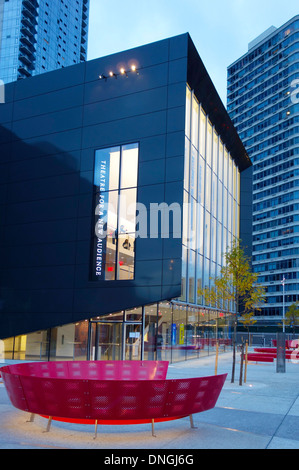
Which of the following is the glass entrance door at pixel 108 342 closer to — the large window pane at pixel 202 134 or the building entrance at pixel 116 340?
the building entrance at pixel 116 340

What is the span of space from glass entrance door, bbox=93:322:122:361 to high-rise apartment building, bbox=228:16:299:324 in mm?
79929

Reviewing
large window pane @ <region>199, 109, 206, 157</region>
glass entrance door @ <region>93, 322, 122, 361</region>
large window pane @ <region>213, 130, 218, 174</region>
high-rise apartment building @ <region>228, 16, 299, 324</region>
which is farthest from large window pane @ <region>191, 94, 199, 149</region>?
high-rise apartment building @ <region>228, 16, 299, 324</region>

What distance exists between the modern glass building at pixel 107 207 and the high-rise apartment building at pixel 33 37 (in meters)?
93.0

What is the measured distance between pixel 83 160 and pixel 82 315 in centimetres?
867

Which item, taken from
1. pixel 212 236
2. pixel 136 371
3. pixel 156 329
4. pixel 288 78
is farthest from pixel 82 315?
pixel 288 78

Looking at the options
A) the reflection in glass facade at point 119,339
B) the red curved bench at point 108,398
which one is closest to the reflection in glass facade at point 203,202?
the reflection in glass facade at point 119,339

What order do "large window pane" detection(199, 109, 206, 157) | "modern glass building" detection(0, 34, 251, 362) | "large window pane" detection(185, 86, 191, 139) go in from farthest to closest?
1. "large window pane" detection(199, 109, 206, 157)
2. "large window pane" detection(185, 86, 191, 139)
3. "modern glass building" detection(0, 34, 251, 362)

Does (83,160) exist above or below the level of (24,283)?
above

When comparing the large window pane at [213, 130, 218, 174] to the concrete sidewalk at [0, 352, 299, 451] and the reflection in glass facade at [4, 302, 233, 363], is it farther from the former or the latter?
the concrete sidewalk at [0, 352, 299, 451]

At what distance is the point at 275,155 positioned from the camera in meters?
112

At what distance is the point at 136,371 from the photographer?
11.5 metres

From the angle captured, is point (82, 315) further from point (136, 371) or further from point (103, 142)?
point (136, 371)

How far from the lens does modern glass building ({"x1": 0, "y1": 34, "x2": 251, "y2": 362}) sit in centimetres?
2425

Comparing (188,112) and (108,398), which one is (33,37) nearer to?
(188,112)
